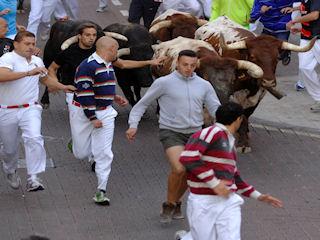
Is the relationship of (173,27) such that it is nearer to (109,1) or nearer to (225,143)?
(225,143)

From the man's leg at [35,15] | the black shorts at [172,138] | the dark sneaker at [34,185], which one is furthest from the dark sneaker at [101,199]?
the man's leg at [35,15]

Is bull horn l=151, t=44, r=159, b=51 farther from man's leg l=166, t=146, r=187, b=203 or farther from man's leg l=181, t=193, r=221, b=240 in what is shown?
man's leg l=181, t=193, r=221, b=240

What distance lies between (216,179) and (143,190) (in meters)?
3.00

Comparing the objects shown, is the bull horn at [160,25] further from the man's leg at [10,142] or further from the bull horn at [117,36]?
the man's leg at [10,142]

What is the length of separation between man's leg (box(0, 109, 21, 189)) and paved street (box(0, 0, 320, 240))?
19cm

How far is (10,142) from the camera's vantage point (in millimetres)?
10141

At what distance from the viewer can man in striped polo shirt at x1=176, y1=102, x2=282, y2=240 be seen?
7.65 metres

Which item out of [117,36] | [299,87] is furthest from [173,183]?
[299,87]

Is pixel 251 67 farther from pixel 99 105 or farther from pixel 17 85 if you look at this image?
pixel 17 85

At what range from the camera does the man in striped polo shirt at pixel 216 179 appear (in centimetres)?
765

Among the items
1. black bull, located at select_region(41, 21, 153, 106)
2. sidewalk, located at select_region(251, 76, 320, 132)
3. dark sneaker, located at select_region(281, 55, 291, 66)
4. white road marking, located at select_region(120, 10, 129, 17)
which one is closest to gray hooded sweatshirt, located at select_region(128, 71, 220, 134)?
black bull, located at select_region(41, 21, 153, 106)

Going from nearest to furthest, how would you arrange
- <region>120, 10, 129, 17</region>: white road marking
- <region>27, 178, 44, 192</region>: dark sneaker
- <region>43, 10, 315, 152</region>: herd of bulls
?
1. <region>27, 178, 44, 192</region>: dark sneaker
2. <region>43, 10, 315, 152</region>: herd of bulls
3. <region>120, 10, 129, 17</region>: white road marking

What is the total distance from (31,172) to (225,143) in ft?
10.3

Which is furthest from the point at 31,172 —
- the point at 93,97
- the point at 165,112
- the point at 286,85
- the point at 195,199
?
the point at 286,85
